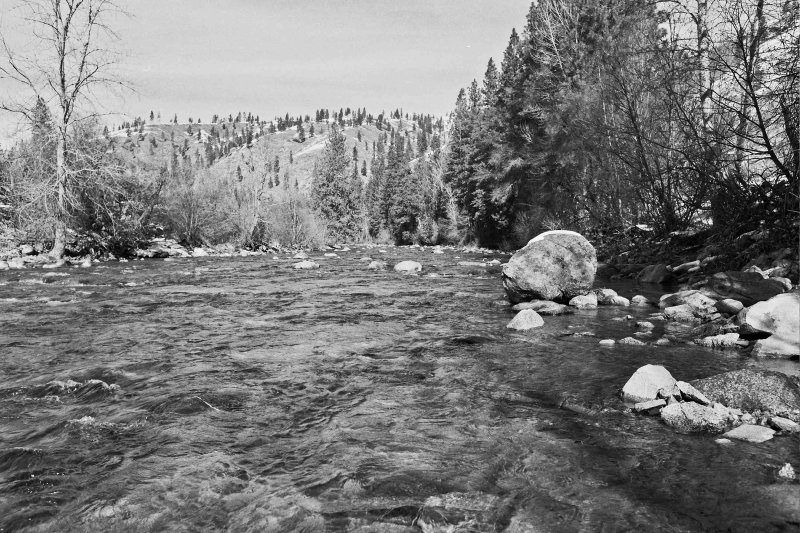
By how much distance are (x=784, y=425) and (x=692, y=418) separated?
24.8 inches

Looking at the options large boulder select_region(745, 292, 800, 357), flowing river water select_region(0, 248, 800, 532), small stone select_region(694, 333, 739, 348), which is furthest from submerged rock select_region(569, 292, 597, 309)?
large boulder select_region(745, 292, 800, 357)

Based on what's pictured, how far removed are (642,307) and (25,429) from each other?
9.88 metres

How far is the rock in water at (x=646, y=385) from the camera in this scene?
15.5 feet

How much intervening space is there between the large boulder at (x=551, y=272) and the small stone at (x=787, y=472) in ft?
23.8

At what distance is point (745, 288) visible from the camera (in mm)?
8641

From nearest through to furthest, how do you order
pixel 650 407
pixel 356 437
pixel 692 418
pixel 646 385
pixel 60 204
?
pixel 356 437 → pixel 692 418 → pixel 650 407 → pixel 646 385 → pixel 60 204

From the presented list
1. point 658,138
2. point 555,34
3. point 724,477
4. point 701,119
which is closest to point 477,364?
point 724,477

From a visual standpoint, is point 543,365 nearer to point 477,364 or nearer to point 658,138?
point 477,364

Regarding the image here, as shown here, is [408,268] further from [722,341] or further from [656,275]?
[722,341]

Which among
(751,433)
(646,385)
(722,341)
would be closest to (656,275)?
Result: (722,341)

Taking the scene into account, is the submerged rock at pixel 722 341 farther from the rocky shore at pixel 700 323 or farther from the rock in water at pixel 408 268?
the rock in water at pixel 408 268

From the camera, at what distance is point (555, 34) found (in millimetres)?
25125

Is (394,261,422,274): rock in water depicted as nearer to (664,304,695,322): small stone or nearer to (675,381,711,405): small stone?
(664,304,695,322): small stone

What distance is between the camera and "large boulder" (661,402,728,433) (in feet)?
13.3
